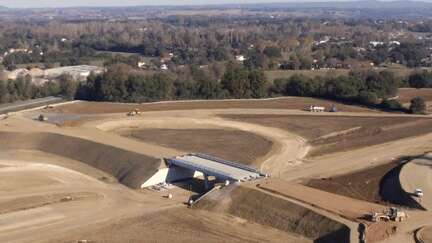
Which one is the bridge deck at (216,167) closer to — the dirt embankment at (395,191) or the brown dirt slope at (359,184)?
the brown dirt slope at (359,184)

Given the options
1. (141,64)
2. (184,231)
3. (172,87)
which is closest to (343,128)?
(172,87)

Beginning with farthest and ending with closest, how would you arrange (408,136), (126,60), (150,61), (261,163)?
(150,61) → (126,60) → (408,136) → (261,163)

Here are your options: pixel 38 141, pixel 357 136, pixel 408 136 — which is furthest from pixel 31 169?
pixel 408 136

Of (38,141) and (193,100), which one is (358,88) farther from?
(38,141)

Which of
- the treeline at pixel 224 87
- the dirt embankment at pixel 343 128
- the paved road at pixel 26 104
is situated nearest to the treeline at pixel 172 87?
the treeline at pixel 224 87

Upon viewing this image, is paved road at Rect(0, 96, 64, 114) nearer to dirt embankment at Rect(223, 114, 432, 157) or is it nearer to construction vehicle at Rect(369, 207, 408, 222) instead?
dirt embankment at Rect(223, 114, 432, 157)

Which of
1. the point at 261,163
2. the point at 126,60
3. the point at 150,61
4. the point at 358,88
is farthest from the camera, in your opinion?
the point at 150,61
